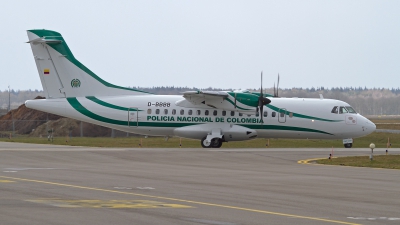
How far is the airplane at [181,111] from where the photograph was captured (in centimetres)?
4200

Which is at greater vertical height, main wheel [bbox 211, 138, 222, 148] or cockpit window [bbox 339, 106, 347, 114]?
cockpit window [bbox 339, 106, 347, 114]

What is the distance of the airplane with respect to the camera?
138 ft

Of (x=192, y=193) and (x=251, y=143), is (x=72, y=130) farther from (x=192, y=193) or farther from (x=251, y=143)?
(x=192, y=193)

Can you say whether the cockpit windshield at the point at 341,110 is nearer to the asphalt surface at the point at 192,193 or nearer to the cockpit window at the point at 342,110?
the cockpit window at the point at 342,110

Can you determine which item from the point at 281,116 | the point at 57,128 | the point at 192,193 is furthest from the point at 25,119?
the point at 192,193

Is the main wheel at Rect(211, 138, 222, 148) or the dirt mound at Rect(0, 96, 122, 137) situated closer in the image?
the main wheel at Rect(211, 138, 222, 148)

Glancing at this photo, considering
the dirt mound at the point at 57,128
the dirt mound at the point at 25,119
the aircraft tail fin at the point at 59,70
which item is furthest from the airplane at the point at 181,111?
the dirt mound at the point at 25,119

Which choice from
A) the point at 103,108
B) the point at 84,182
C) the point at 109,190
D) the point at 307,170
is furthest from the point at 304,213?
the point at 103,108

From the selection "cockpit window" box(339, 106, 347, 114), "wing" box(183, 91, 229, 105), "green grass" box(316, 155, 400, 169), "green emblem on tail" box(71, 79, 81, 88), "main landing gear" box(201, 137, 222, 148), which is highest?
"green emblem on tail" box(71, 79, 81, 88)

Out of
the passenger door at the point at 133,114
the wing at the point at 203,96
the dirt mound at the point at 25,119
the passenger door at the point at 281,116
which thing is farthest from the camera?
the dirt mound at the point at 25,119

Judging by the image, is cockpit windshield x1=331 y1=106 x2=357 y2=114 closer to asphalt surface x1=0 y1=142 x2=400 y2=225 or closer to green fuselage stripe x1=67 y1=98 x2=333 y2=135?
green fuselage stripe x1=67 y1=98 x2=333 y2=135

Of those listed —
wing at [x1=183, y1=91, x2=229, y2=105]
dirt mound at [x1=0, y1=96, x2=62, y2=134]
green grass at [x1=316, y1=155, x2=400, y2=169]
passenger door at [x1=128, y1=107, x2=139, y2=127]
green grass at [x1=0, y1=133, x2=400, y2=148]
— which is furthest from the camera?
dirt mound at [x1=0, y1=96, x2=62, y2=134]

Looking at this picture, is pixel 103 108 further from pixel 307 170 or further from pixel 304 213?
pixel 304 213

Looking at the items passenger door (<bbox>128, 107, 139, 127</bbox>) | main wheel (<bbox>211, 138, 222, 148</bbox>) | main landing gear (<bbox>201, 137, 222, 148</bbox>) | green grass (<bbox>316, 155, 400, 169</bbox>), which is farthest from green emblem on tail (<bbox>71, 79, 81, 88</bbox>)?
green grass (<bbox>316, 155, 400, 169</bbox>)
